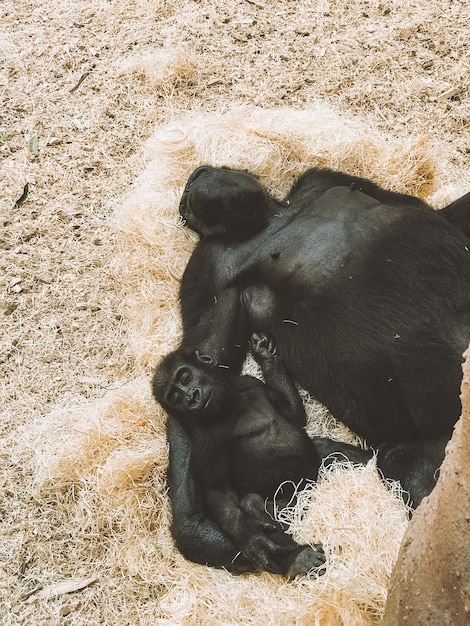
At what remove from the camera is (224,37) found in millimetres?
4562

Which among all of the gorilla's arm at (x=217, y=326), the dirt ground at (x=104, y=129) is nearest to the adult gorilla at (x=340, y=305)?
the gorilla's arm at (x=217, y=326)

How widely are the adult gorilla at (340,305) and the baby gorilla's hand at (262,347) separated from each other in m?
0.03

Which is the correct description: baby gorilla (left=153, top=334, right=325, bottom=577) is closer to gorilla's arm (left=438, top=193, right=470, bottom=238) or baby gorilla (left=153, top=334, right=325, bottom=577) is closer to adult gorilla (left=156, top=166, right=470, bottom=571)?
adult gorilla (left=156, top=166, right=470, bottom=571)

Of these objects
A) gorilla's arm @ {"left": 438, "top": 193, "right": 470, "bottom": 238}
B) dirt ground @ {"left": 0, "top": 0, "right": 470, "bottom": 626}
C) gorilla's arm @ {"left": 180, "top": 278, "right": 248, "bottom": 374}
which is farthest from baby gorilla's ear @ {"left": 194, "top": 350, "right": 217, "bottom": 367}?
gorilla's arm @ {"left": 438, "top": 193, "right": 470, "bottom": 238}

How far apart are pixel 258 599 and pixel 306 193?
1697mm

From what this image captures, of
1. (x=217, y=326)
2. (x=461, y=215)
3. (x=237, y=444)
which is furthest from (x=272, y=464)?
(x=461, y=215)

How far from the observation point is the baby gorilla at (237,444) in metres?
2.64

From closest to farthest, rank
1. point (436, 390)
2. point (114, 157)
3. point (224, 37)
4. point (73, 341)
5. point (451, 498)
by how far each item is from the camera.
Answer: point (451, 498) < point (436, 390) < point (73, 341) < point (114, 157) < point (224, 37)

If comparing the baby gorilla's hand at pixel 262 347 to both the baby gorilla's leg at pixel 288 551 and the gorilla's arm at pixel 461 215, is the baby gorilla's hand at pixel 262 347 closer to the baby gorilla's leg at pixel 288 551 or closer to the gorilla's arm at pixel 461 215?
the baby gorilla's leg at pixel 288 551

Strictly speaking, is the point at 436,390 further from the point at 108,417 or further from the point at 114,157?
the point at 114,157

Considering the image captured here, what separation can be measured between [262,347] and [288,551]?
84 cm

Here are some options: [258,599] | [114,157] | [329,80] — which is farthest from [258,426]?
[329,80]

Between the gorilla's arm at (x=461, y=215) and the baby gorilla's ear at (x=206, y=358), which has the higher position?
the gorilla's arm at (x=461, y=215)

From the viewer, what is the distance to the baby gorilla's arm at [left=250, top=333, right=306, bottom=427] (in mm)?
2891
